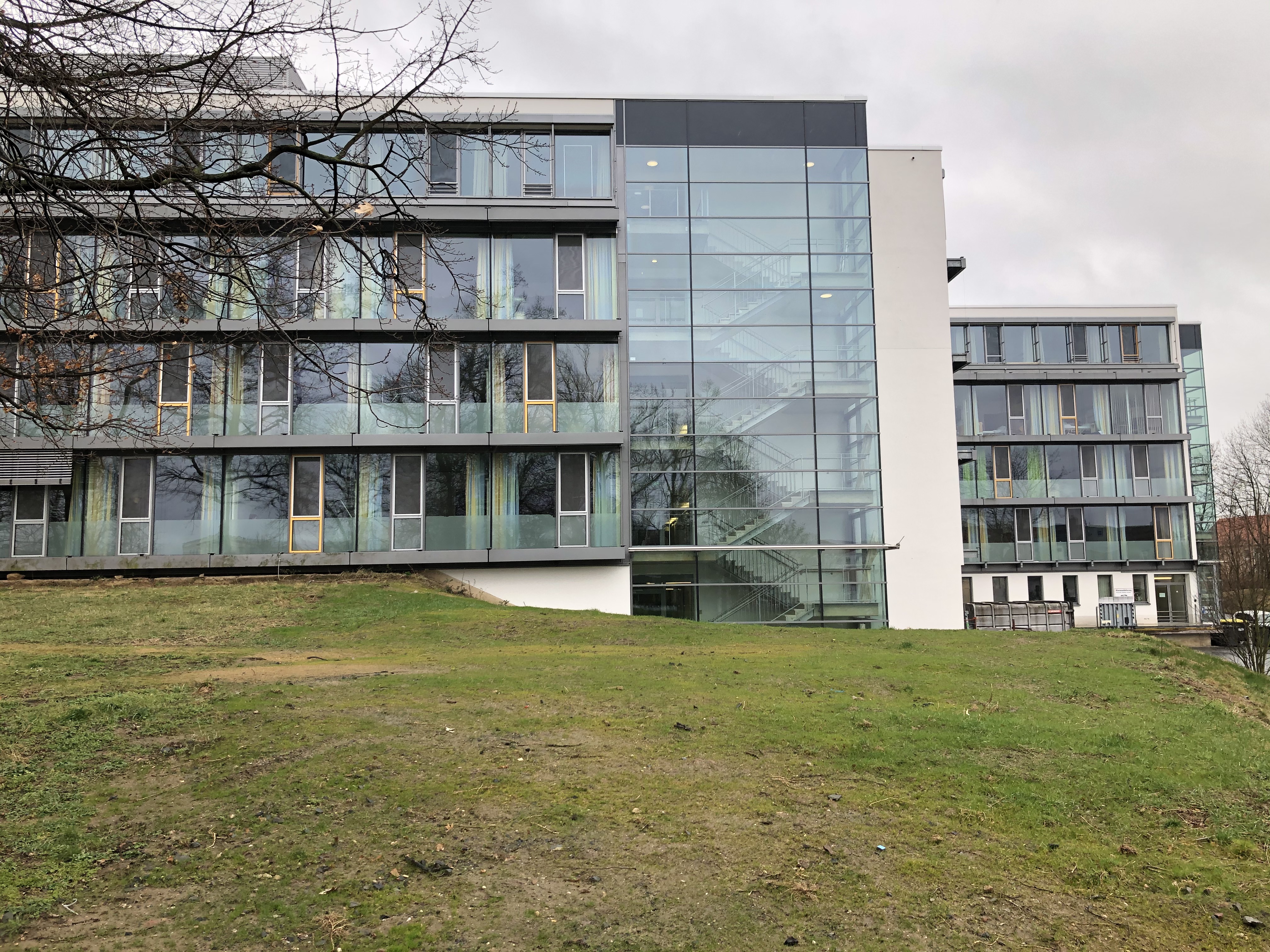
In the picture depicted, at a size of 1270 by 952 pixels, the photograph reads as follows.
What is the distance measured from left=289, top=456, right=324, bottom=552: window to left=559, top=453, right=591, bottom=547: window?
6458 millimetres

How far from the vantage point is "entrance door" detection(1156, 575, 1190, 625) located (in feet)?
148

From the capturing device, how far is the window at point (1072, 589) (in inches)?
1775

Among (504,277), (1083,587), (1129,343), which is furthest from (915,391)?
(1129,343)

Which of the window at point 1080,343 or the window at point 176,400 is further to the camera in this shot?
the window at point 1080,343

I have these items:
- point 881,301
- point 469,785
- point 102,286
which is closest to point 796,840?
point 469,785

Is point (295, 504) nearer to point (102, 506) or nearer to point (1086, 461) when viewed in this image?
point (102, 506)

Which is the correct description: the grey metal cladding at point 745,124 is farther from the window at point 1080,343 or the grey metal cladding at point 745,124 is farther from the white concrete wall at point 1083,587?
the window at point 1080,343

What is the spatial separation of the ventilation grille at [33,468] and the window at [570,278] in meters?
13.7

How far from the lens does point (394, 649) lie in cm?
1503

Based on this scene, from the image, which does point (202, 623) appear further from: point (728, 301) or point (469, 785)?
point (728, 301)

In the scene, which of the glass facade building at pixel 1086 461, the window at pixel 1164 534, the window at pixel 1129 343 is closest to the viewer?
the glass facade building at pixel 1086 461

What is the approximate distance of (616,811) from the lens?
6215 millimetres

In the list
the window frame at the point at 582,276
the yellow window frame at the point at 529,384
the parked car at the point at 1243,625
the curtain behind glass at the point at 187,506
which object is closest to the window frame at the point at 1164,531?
the parked car at the point at 1243,625

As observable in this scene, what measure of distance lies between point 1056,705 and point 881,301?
786 inches
